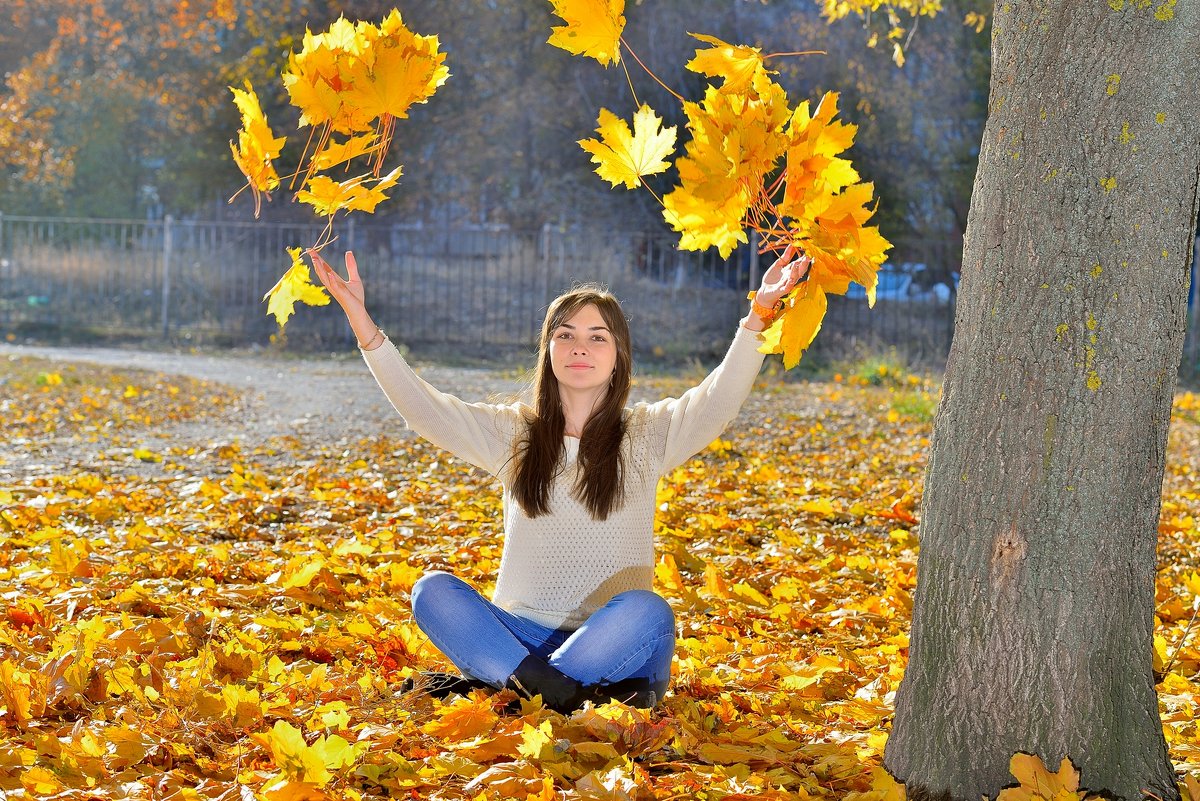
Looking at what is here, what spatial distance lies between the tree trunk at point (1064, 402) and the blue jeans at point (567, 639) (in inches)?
26.0

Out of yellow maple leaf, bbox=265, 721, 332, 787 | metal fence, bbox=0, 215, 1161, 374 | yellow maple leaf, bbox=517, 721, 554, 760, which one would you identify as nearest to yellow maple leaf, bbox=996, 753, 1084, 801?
yellow maple leaf, bbox=517, 721, 554, 760

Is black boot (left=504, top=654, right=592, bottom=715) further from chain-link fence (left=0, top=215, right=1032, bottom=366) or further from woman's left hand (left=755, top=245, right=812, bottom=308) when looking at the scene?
chain-link fence (left=0, top=215, right=1032, bottom=366)

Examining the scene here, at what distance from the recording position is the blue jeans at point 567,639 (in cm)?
270

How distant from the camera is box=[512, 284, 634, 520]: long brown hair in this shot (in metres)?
2.92

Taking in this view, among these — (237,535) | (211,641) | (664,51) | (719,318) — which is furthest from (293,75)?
(664,51)

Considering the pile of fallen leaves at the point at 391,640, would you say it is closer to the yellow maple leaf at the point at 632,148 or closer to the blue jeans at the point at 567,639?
the blue jeans at the point at 567,639

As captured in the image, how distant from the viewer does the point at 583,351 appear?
118 inches

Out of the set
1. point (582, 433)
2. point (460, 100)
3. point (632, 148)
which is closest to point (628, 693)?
point (582, 433)

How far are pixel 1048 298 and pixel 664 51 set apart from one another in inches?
614

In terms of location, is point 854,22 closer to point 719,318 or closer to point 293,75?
point 719,318

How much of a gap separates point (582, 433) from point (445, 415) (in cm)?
32

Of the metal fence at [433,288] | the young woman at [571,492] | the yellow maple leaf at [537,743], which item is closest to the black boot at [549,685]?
the young woman at [571,492]

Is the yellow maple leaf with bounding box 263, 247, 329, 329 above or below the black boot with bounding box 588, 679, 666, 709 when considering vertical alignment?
above

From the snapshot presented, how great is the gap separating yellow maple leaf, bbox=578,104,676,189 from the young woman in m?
0.38
